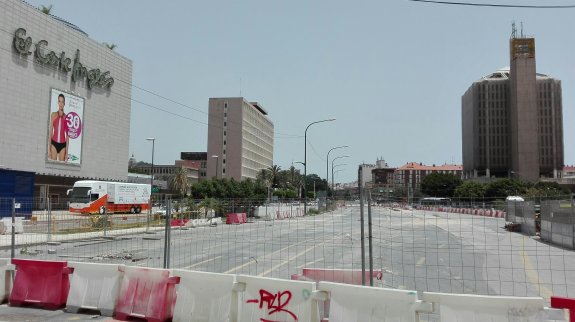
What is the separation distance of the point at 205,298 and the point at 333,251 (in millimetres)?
9988

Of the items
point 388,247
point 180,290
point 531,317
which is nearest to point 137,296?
point 180,290

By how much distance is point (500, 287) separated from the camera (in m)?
11.0

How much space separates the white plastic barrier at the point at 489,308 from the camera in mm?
5500

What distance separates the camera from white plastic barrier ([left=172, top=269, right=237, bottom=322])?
7023 mm

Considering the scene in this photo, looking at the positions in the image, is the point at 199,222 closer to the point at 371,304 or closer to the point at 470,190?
the point at 371,304

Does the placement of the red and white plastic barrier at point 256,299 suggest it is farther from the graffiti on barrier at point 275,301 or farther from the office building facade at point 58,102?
the office building facade at point 58,102

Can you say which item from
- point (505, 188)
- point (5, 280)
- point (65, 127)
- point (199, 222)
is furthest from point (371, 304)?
point (505, 188)

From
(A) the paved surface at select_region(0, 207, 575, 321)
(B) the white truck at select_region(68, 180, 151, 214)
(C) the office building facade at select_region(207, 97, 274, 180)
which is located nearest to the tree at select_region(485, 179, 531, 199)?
(C) the office building facade at select_region(207, 97, 274, 180)

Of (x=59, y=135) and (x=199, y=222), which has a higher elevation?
(x=59, y=135)

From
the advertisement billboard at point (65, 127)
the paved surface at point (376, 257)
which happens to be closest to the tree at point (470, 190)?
the advertisement billboard at point (65, 127)

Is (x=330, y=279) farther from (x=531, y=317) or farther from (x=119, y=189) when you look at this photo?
(x=119, y=189)

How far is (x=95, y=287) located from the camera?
8070 mm

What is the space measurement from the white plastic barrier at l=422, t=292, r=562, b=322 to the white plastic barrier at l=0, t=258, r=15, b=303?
7258mm

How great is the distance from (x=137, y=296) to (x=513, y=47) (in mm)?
154435
